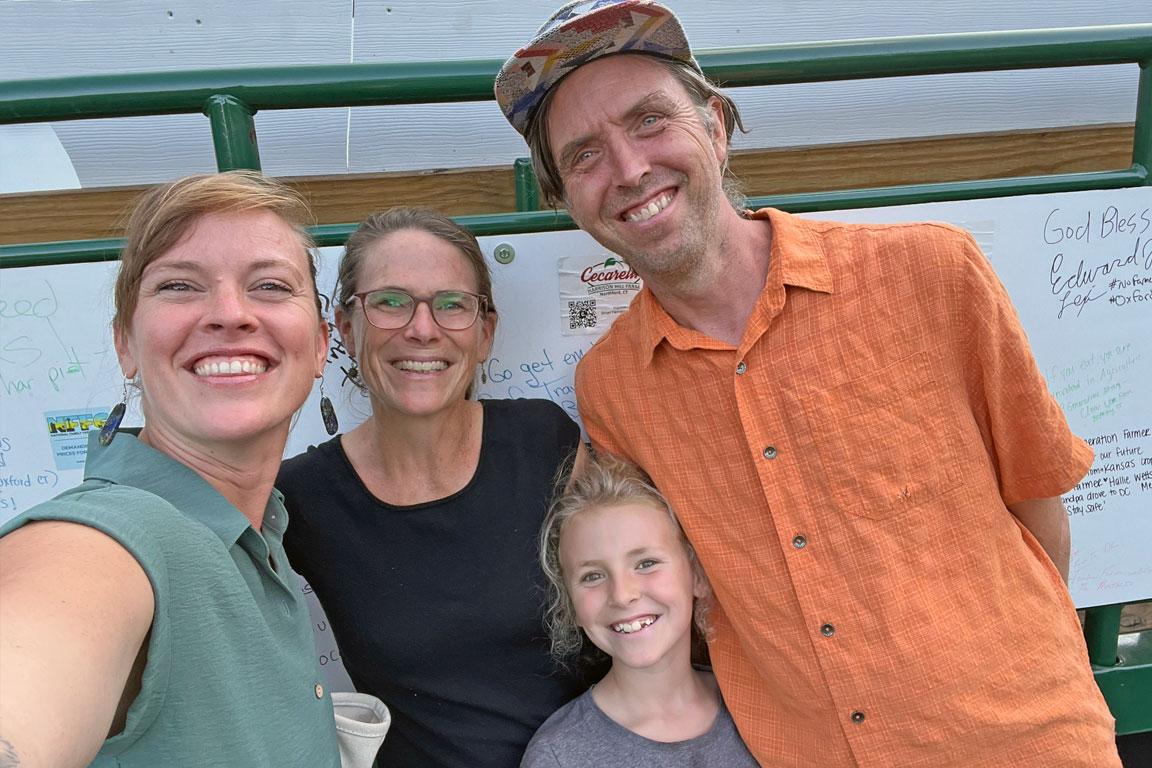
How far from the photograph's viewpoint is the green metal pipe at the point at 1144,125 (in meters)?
1.92

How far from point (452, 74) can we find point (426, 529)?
1088 millimetres

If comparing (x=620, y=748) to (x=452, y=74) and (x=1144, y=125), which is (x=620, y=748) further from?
(x=1144, y=125)

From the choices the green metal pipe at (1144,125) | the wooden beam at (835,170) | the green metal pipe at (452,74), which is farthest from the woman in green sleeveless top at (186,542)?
the green metal pipe at (1144,125)

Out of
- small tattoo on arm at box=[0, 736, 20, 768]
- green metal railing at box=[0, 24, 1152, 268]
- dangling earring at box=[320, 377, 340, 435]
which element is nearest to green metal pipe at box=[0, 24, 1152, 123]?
green metal railing at box=[0, 24, 1152, 268]

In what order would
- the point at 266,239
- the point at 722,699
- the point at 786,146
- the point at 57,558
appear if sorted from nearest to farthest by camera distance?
the point at 57,558 < the point at 266,239 < the point at 722,699 < the point at 786,146

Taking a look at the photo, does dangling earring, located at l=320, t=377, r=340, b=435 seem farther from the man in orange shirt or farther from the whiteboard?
the man in orange shirt

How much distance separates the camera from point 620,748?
1540 mm

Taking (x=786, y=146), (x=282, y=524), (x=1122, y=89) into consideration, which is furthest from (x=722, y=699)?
(x=1122, y=89)

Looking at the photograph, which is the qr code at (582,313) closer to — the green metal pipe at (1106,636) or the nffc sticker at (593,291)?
the nffc sticker at (593,291)

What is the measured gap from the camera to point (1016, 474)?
1488 millimetres

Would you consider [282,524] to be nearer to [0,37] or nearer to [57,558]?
[57,558]

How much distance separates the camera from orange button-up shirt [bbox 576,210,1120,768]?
1.39m

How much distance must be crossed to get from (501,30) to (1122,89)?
2.47 meters

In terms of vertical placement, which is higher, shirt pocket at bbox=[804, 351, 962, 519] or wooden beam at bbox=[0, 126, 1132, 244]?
Result: wooden beam at bbox=[0, 126, 1132, 244]
